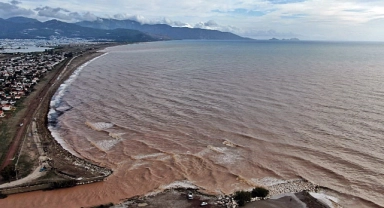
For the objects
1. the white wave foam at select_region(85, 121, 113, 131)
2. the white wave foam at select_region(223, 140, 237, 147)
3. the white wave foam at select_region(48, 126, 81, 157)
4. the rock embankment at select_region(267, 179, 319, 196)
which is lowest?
the white wave foam at select_region(48, 126, 81, 157)

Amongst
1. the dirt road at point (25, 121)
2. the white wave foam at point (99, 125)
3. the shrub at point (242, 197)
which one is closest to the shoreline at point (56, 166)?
the dirt road at point (25, 121)

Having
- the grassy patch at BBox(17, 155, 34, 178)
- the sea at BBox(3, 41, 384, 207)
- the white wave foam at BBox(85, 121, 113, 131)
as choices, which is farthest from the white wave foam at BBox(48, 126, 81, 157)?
the grassy patch at BBox(17, 155, 34, 178)

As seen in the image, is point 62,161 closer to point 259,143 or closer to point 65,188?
point 65,188

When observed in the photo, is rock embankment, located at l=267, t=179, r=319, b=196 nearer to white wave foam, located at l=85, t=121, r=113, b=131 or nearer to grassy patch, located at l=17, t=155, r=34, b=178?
grassy patch, located at l=17, t=155, r=34, b=178

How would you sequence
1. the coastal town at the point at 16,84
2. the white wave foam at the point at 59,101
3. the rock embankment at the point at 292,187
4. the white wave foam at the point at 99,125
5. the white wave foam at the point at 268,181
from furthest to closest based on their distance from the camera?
the coastal town at the point at 16,84 < the white wave foam at the point at 99,125 < the white wave foam at the point at 59,101 < the white wave foam at the point at 268,181 < the rock embankment at the point at 292,187

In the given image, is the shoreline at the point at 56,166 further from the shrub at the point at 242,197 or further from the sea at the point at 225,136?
the shrub at the point at 242,197

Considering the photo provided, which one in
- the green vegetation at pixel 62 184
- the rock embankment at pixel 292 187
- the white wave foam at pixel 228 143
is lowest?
the green vegetation at pixel 62 184

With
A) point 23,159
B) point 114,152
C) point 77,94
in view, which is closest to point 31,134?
point 23,159
